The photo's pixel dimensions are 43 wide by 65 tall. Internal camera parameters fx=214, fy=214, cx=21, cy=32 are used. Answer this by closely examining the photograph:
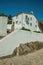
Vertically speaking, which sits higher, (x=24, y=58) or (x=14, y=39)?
(x=14, y=39)

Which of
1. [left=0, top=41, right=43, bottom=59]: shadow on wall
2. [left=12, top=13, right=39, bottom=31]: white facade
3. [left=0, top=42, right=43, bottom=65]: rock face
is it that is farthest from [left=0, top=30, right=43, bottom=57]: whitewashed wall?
[left=12, top=13, right=39, bottom=31]: white facade

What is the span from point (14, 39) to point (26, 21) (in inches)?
1375

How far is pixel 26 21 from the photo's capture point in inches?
2266

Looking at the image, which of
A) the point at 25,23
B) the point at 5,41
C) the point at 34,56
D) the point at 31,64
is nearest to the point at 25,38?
the point at 5,41

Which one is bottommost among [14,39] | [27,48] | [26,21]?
[27,48]

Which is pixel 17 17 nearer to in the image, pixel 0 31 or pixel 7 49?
pixel 0 31

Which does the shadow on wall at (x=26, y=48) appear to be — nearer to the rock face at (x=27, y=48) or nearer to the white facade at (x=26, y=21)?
the rock face at (x=27, y=48)

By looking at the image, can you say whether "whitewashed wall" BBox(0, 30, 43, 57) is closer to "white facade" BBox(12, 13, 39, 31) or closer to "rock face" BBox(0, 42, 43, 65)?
"rock face" BBox(0, 42, 43, 65)

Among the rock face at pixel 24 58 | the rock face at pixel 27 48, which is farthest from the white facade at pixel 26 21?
the rock face at pixel 24 58

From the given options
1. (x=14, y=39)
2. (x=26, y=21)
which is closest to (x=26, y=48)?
(x=14, y=39)

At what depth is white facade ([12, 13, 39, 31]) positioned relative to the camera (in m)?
55.9

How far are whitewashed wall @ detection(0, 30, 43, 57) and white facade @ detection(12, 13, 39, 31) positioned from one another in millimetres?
30850

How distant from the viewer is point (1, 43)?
21.7 meters

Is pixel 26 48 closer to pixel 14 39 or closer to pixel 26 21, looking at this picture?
pixel 14 39
